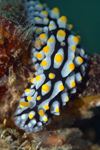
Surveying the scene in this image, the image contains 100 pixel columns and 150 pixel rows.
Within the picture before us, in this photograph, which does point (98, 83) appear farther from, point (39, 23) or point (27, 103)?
point (39, 23)

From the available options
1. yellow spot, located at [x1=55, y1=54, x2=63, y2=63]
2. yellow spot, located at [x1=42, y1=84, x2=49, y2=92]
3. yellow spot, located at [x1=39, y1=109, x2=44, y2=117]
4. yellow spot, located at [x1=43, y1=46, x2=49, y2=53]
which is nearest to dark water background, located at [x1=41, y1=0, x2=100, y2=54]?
yellow spot, located at [x1=43, y1=46, x2=49, y2=53]

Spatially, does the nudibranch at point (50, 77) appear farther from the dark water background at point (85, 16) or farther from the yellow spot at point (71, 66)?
the dark water background at point (85, 16)

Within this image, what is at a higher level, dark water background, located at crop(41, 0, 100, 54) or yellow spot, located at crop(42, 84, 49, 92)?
dark water background, located at crop(41, 0, 100, 54)

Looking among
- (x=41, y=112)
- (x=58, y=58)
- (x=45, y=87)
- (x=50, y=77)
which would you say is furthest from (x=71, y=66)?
(x=41, y=112)

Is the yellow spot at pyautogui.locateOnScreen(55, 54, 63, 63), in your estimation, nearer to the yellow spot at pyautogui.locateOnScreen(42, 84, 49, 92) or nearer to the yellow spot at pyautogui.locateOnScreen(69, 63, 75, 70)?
the yellow spot at pyautogui.locateOnScreen(69, 63, 75, 70)

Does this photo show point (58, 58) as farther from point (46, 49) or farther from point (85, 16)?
point (85, 16)

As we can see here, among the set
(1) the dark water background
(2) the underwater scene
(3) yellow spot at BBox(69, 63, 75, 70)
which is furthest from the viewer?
(1) the dark water background
